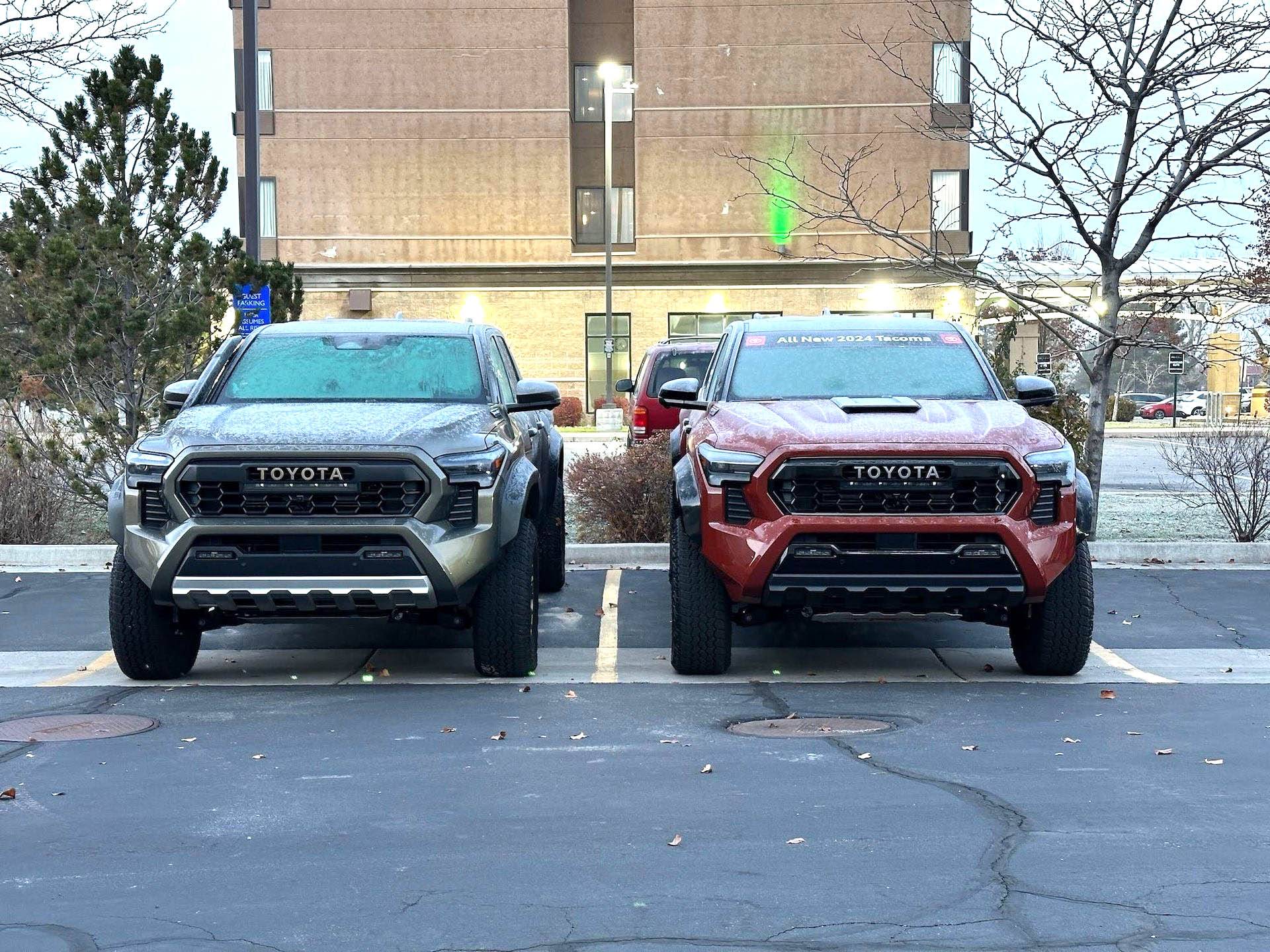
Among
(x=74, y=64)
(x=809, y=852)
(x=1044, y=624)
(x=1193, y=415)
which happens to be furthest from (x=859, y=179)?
(x=809, y=852)

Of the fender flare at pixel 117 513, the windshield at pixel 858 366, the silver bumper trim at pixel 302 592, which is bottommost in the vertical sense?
the silver bumper trim at pixel 302 592

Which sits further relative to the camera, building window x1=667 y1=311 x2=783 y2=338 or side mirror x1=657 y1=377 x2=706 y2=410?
building window x1=667 y1=311 x2=783 y2=338

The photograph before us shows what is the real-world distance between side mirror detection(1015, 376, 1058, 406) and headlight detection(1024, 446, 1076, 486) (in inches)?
42.1

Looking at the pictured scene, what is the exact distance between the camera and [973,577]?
8422mm

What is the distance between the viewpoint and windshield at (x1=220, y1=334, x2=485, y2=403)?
962 cm

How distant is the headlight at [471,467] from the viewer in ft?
27.9

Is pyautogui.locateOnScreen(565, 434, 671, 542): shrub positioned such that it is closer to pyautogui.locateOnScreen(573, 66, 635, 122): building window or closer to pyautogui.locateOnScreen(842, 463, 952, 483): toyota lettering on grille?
pyautogui.locateOnScreen(842, 463, 952, 483): toyota lettering on grille

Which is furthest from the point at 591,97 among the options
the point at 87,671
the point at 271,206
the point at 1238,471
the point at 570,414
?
the point at 87,671

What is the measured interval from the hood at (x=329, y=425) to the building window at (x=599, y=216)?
3930 centimetres

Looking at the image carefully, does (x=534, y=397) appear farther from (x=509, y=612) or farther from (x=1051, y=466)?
(x=1051, y=466)

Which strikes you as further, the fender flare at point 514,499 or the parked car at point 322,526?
the fender flare at point 514,499

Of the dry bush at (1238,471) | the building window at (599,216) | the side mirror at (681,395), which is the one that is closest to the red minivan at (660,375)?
the dry bush at (1238,471)

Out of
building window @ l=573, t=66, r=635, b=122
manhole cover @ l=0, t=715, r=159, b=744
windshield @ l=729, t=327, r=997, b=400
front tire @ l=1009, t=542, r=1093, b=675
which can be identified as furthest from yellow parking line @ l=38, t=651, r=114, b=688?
building window @ l=573, t=66, r=635, b=122

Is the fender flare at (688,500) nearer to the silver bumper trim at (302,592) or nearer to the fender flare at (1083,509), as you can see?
the silver bumper trim at (302,592)
